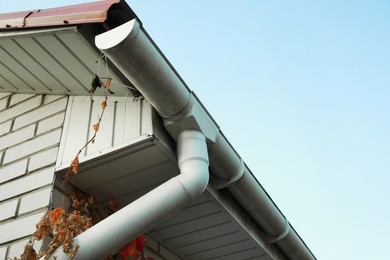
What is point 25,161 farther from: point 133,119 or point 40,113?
point 133,119

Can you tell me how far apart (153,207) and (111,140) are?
51 cm

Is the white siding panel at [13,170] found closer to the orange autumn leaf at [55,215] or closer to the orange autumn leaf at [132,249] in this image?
the orange autumn leaf at [55,215]

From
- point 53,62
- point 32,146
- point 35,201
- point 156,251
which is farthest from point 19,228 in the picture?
point 156,251

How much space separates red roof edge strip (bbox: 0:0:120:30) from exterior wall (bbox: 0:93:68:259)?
0.52m

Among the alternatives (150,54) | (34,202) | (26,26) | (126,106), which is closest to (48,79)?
(26,26)

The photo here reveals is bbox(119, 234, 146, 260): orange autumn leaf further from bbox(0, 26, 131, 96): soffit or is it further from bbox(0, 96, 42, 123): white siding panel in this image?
bbox(0, 96, 42, 123): white siding panel

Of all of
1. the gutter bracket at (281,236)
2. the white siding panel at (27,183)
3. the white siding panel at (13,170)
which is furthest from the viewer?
the gutter bracket at (281,236)

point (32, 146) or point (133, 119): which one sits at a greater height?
point (32, 146)

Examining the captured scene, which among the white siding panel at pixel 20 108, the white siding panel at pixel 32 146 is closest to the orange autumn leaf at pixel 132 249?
the white siding panel at pixel 32 146

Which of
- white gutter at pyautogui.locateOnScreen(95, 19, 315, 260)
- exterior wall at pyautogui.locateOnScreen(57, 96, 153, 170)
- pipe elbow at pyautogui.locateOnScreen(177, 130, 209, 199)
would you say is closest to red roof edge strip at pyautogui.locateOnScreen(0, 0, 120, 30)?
white gutter at pyautogui.locateOnScreen(95, 19, 315, 260)

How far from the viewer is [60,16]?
7.95 ft

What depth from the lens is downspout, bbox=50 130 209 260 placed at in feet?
6.43

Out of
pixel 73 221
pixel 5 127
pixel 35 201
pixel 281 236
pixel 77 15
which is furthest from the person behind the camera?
pixel 281 236

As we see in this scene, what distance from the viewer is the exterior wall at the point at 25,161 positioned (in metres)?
2.41
